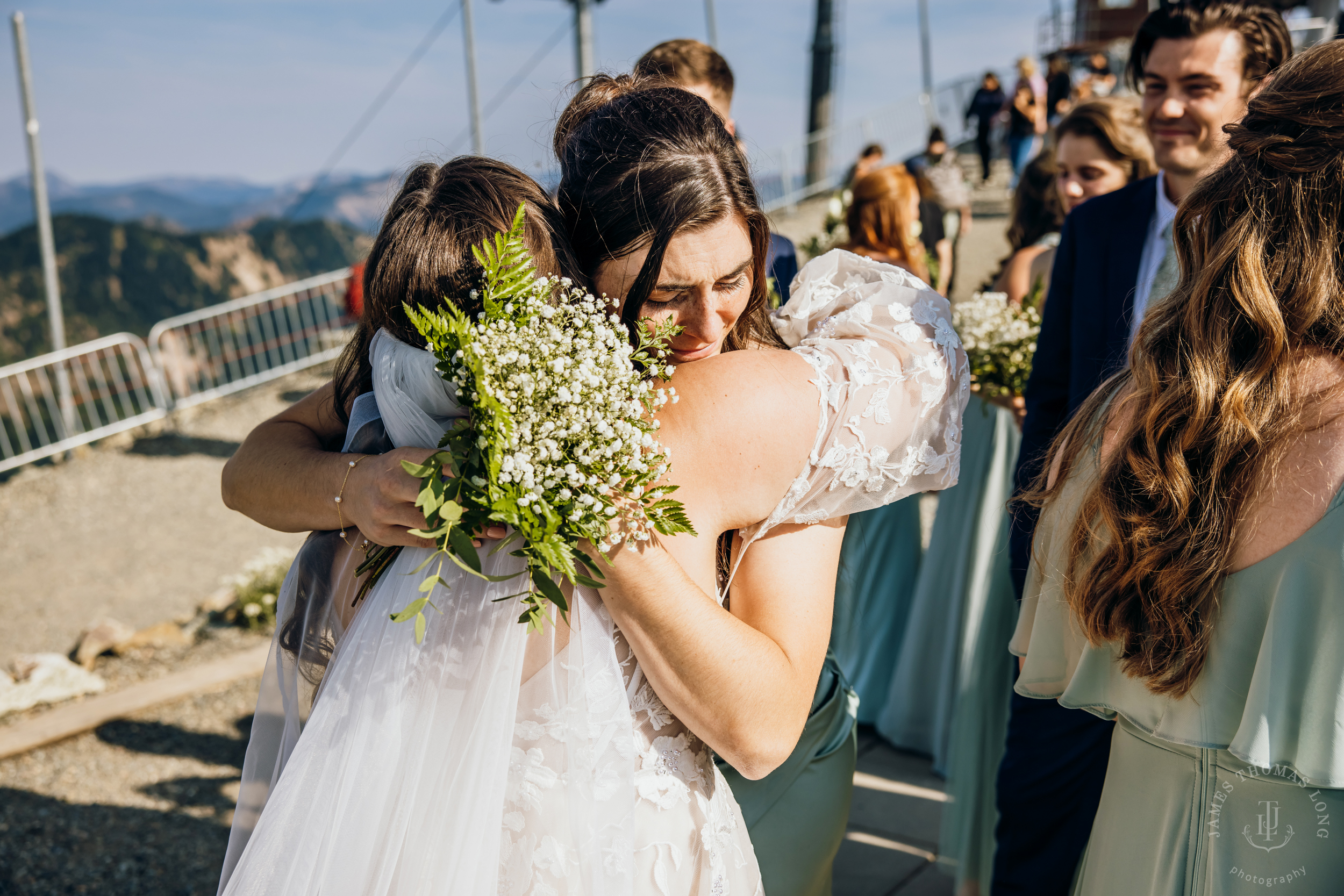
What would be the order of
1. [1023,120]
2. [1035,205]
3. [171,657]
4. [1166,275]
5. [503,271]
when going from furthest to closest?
[1023,120]
[171,657]
[1035,205]
[1166,275]
[503,271]

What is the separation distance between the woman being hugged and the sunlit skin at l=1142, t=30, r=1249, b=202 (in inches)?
51.1

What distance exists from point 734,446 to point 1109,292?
1734 mm

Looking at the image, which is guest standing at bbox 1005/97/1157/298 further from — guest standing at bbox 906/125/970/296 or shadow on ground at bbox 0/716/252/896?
shadow on ground at bbox 0/716/252/896

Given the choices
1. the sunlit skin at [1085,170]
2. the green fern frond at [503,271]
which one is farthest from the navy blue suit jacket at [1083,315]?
the green fern frond at [503,271]

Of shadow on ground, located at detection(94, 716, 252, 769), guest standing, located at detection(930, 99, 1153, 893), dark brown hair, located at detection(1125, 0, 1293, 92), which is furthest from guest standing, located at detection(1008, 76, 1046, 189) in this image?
shadow on ground, located at detection(94, 716, 252, 769)

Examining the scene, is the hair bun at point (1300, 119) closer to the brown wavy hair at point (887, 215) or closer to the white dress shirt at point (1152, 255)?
the white dress shirt at point (1152, 255)

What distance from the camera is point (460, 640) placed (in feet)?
5.39

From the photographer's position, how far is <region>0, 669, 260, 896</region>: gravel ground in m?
3.89

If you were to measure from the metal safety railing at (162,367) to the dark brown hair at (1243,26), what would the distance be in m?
9.52

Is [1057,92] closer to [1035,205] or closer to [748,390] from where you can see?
[1035,205]

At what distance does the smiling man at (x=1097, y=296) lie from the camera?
2.75 m

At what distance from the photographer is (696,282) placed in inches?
73.2

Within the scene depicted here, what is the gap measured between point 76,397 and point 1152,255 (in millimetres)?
12336

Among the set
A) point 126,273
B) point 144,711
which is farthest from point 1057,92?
point 126,273
